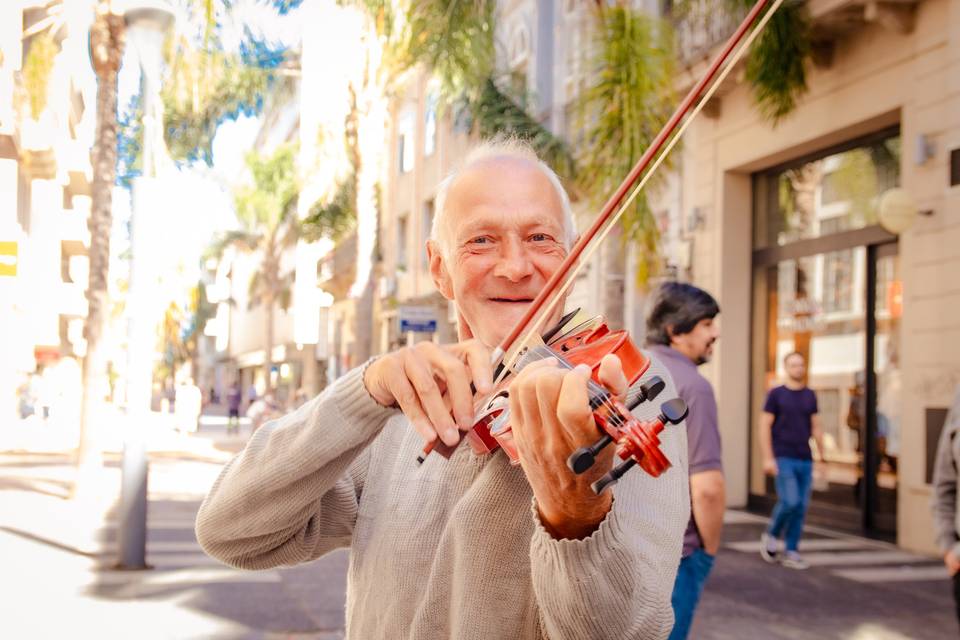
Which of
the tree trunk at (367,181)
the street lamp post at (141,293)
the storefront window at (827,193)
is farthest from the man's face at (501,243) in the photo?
the tree trunk at (367,181)

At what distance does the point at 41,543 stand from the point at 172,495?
4.82 metres

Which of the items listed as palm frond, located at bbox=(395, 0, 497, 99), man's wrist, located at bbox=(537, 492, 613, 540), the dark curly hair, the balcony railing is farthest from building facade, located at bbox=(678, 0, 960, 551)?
man's wrist, located at bbox=(537, 492, 613, 540)

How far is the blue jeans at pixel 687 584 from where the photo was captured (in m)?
4.32

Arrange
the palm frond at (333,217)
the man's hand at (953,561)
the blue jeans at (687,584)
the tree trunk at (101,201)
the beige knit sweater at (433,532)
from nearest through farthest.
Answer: the beige knit sweater at (433,532)
the man's hand at (953,561)
the blue jeans at (687,584)
the tree trunk at (101,201)
the palm frond at (333,217)

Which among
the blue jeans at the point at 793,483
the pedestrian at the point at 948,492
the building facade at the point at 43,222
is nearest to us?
the pedestrian at the point at 948,492

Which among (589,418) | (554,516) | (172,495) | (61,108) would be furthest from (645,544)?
(61,108)

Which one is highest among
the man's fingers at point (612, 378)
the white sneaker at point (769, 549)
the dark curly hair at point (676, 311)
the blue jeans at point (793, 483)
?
the dark curly hair at point (676, 311)

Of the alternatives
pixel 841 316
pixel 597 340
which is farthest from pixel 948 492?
pixel 841 316

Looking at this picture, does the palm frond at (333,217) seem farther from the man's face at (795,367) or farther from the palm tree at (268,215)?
the man's face at (795,367)

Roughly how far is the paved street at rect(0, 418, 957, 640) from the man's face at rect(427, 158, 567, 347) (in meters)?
5.28

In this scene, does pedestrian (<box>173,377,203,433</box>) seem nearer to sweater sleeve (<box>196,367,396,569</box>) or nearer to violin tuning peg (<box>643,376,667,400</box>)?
sweater sleeve (<box>196,367,396,569</box>)

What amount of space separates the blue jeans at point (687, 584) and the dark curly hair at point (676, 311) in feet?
3.15

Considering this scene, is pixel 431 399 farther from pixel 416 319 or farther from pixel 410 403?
pixel 416 319

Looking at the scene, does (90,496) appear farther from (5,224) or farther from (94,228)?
(5,224)
